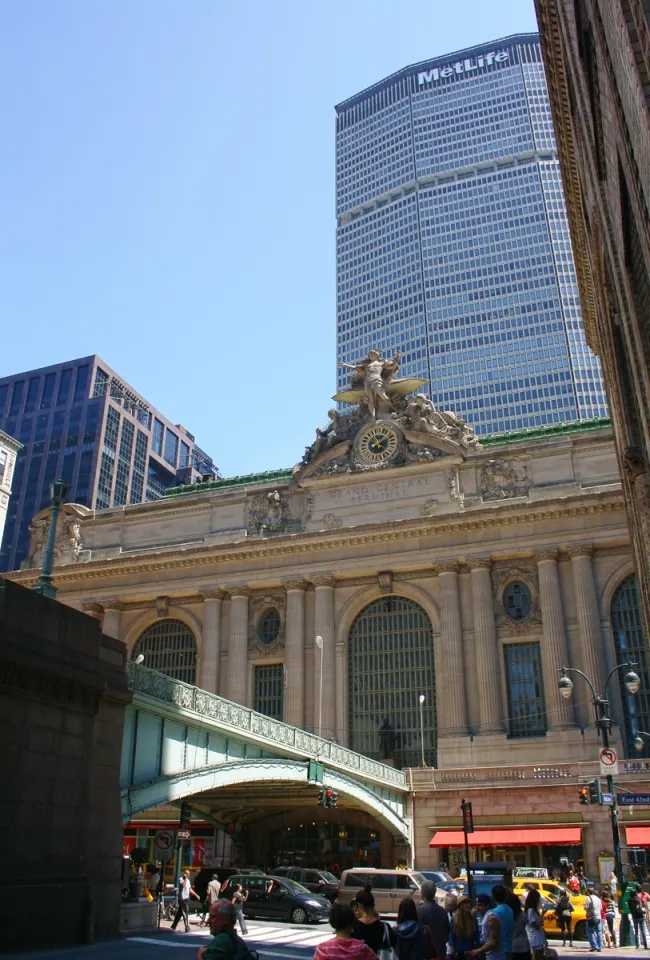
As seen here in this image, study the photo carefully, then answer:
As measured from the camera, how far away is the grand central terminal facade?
41469 millimetres

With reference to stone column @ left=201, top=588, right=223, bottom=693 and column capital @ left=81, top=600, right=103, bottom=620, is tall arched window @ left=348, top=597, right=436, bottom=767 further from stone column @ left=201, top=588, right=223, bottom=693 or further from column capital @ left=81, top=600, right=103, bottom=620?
column capital @ left=81, top=600, right=103, bottom=620

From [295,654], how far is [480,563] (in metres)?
11.4

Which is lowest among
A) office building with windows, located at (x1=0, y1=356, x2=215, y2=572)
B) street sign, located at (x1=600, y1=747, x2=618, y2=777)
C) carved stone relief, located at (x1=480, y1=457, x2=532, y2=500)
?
street sign, located at (x1=600, y1=747, x2=618, y2=777)

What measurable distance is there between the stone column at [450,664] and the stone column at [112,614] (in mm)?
20430

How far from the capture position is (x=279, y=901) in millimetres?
28500

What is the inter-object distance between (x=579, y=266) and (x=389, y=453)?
2327 cm

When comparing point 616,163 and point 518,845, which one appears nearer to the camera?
point 616,163

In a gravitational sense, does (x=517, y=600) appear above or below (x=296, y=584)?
below

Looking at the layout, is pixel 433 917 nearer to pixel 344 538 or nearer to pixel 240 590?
pixel 344 538

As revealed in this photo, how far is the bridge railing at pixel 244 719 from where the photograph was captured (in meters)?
22.0

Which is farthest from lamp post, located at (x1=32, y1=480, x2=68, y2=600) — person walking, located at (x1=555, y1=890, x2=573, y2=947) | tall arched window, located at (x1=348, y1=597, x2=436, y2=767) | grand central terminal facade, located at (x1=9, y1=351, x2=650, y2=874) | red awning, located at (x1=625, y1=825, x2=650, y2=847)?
tall arched window, located at (x1=348, y1=597, x2=436, y2=767)

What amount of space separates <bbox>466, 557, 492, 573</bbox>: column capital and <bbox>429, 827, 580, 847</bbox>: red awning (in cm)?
1306


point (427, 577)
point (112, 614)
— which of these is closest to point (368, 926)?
point (427, 577)

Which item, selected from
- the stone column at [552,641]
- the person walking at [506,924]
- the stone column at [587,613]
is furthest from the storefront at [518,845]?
the person walking at [506,924]
